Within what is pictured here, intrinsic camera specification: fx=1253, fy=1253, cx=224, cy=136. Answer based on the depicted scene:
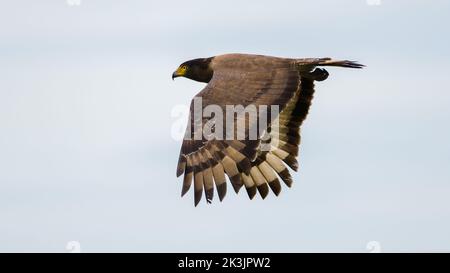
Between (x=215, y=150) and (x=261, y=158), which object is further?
(x=261, y=158)

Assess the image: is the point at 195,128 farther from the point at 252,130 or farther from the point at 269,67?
the point at 269,67

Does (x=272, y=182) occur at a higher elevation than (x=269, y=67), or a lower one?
lower

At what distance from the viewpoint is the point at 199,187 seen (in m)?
16.7

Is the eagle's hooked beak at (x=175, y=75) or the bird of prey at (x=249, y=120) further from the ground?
the eagle's hooked beak at (x=175, y=75)

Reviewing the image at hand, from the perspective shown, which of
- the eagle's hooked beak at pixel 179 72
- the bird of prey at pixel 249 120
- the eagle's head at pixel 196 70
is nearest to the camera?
the bird of prey at pixel 249 120

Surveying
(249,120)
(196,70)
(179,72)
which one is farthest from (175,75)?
(249,120)

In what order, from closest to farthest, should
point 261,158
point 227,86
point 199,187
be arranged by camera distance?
point 199,187
point 227,86
point 261,158

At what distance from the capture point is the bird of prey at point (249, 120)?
1688 centimetres

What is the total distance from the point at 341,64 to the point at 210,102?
106 inches

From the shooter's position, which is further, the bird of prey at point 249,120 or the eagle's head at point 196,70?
the eagle's head at point 196,70

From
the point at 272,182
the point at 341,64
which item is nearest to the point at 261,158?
the point at 272,182

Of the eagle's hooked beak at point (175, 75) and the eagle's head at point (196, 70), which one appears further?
the eagle's hooked beak at point (175, 75)

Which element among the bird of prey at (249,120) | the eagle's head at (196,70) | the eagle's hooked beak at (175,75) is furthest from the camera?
the eagle's hooked beak at (175,75)

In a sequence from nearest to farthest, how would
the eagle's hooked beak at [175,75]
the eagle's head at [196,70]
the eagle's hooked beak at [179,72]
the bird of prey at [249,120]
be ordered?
the bird of prey at [249,120] → the eagle's head at [196,70] → the eagle's hooked beak at [179,72] → the eagle's hooked beak at [175,75]
